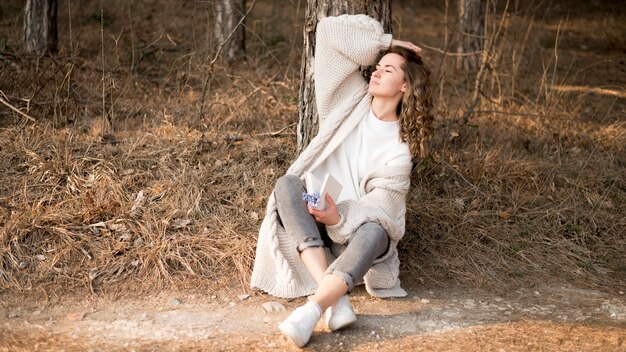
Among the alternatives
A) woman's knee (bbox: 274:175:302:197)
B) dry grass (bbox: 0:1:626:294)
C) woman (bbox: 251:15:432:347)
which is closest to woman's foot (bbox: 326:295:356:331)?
woman (bbox: 251:15:432:347)

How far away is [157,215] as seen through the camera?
454 cm

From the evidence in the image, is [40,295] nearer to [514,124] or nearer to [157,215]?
[157,215]

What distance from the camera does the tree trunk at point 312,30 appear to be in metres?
4.54

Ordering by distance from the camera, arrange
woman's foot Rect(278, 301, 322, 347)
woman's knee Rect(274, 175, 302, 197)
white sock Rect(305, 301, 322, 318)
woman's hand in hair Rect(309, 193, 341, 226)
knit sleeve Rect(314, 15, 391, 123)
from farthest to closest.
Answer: knit sleeve Rect(314, 15, 391, 123) < woman's knee Rect(274, 175, 302, 197) < woman's hand in hair Rect(309, 193, 341, 226) < white sock Rect(305, 301, 322, 318) < woman's foot Rect(278, 301, 322, 347)

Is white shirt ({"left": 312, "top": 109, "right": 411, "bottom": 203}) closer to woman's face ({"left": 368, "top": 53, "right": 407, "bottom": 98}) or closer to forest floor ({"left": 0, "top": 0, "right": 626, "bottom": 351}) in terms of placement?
woman's face ({"left": 368, "top": 53, "right": 407, "bottom": 98})

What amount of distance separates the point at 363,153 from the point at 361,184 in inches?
7.0

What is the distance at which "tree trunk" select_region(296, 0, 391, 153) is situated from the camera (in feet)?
14.9

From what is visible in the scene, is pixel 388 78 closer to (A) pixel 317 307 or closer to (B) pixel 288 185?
(B) pixel 288 185

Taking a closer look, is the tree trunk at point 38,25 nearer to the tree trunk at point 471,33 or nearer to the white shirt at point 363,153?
the white shirt at point 363,153

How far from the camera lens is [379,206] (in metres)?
4.05

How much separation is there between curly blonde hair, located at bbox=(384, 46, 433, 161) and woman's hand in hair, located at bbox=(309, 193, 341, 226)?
0.60 m

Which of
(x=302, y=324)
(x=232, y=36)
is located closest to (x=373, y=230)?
(x=302, y=324)

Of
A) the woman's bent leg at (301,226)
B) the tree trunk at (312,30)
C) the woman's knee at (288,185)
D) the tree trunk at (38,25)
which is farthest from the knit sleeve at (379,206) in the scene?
the tree trunk at (38,25)

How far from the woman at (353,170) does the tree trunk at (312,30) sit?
0.72 feet
